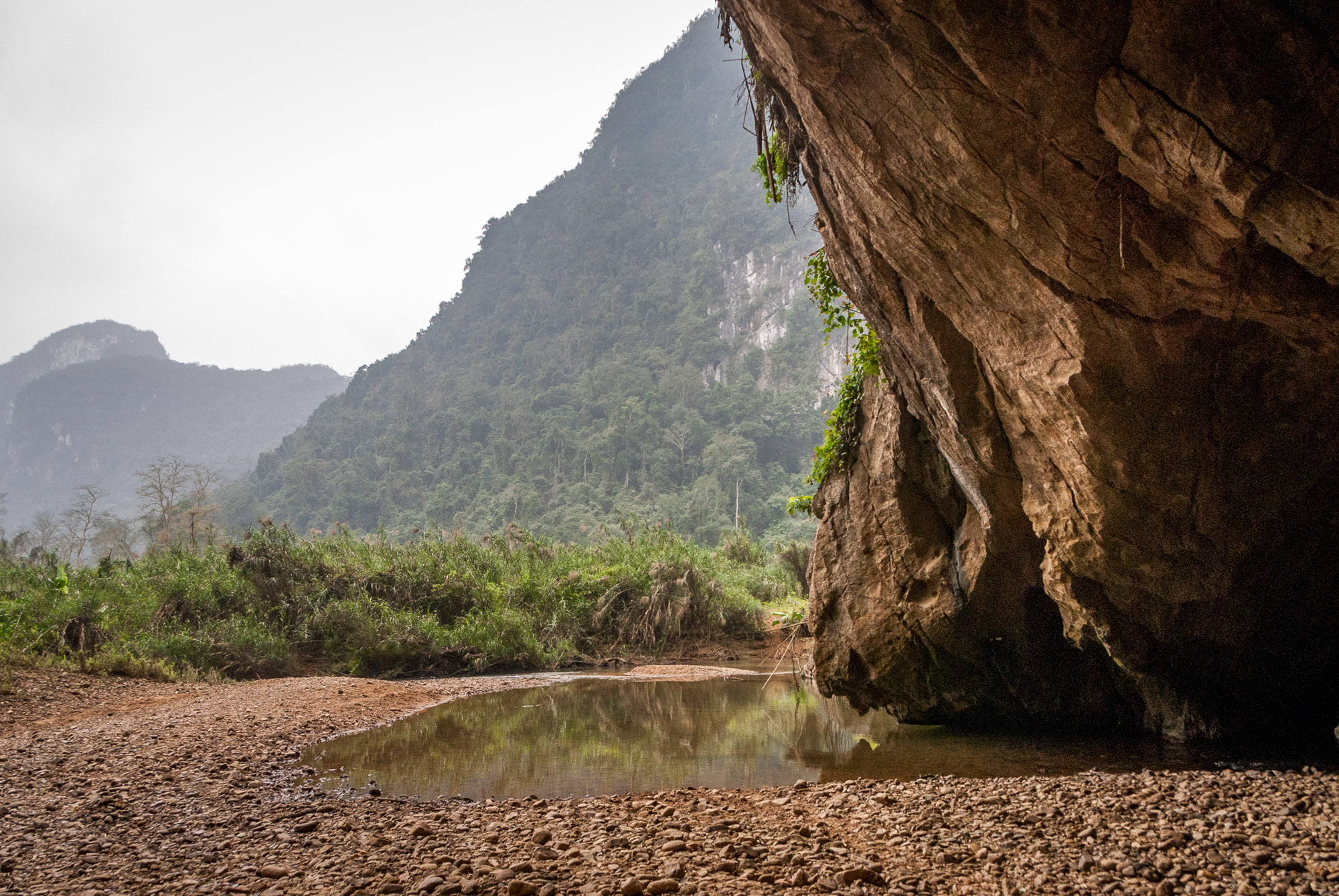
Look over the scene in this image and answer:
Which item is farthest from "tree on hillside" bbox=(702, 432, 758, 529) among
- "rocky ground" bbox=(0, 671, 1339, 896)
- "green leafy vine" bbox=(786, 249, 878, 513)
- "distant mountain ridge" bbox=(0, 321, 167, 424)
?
"distant mountain ridge" bbox=(0, 321, 167, 424)

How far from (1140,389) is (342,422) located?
8953 cm

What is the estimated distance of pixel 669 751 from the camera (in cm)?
683

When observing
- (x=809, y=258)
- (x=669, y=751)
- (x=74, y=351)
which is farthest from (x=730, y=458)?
(x=74, y=351)

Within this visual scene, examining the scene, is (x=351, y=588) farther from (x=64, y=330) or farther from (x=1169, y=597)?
(x=64, y=330)

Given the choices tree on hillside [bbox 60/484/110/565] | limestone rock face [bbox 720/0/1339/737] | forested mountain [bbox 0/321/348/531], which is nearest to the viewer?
limestone rock face [bbox 720/0/1339/737]

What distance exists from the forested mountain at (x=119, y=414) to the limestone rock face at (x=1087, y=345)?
12062 centimetres

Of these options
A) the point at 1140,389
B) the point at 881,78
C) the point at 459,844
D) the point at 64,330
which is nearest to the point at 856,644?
the point at 1140,389

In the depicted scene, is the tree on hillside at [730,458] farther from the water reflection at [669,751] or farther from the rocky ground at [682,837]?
the rocky ground at [682,837]

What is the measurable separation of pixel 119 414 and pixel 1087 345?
16193cm

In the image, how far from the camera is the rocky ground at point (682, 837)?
3027mm

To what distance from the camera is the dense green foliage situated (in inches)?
468

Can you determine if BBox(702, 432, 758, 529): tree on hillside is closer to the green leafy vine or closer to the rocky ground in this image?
the green leafy vine

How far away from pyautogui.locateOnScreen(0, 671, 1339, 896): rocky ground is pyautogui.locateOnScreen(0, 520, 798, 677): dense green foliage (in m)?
7.46

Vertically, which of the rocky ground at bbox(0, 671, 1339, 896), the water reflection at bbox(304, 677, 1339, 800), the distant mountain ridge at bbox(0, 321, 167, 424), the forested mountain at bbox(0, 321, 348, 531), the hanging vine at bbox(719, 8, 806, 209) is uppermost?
the distant mountain ridge at bbox(0, 321, 167, 424)
